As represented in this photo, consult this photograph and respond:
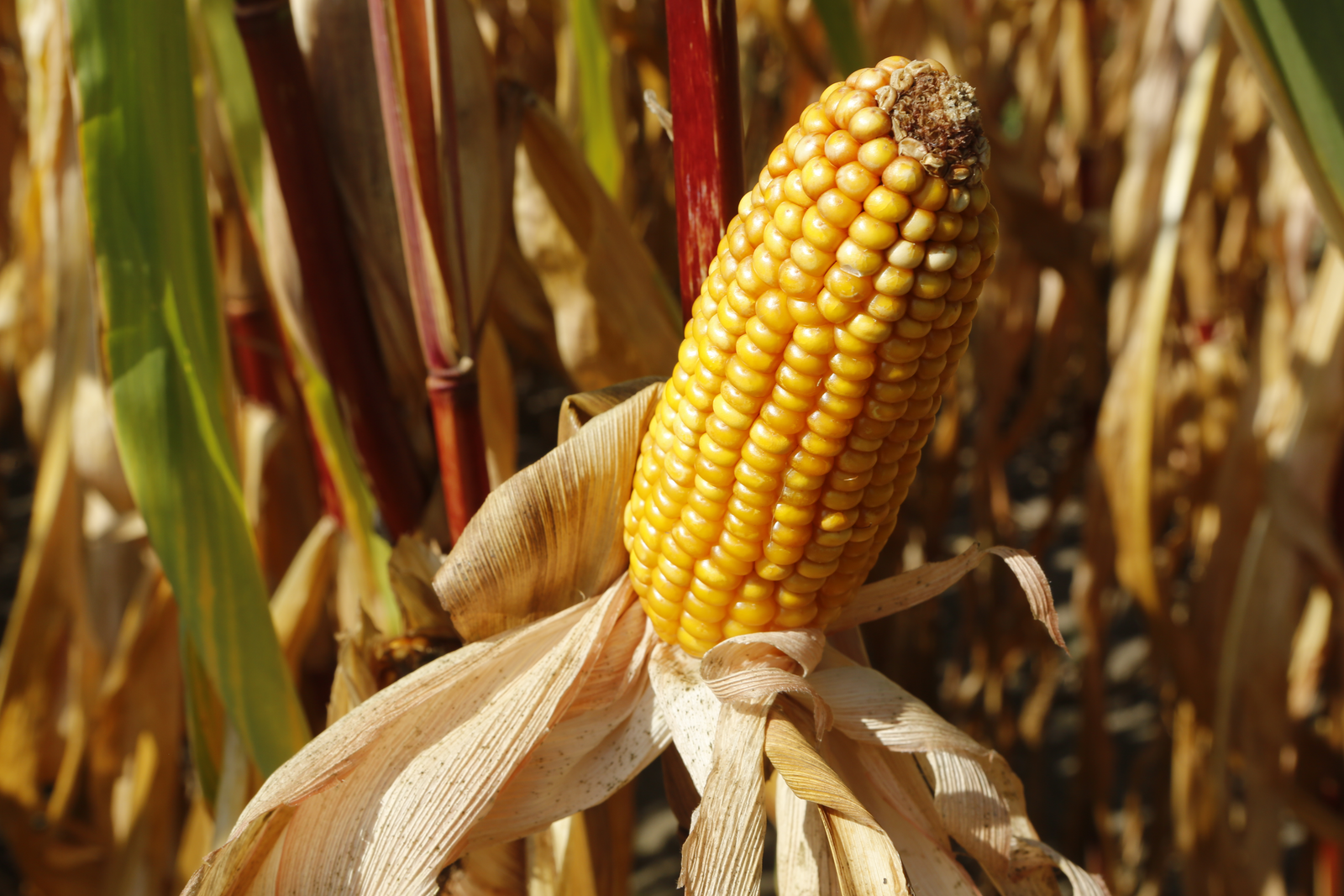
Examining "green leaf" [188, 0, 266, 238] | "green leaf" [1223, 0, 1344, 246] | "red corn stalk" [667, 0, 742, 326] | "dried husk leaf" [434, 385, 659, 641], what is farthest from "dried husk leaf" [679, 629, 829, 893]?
"green leaf" [188, 0, 266, 238]

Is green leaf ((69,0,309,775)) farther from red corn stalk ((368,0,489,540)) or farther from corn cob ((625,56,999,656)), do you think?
corn cob ((625,56,999,656))

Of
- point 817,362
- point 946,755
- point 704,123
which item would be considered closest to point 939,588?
point 946,755

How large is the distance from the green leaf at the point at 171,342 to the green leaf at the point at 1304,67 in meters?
0.71

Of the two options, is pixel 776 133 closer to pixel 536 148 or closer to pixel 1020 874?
pixel 536 148

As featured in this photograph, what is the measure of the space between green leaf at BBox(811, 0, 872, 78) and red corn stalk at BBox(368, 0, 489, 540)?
17.1 inches

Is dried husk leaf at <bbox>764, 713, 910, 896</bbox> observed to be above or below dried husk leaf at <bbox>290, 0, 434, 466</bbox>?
below

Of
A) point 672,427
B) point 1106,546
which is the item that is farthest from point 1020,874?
point 1106,546

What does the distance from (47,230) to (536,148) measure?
1.98 feet

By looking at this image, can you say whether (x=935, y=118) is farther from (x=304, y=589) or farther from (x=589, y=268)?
(x=304, y=589)

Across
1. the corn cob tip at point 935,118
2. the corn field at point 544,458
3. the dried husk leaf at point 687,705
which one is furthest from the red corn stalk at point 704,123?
the dried husk leaf at point 687,705

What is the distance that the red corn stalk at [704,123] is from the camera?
50cm

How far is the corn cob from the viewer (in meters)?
0.40

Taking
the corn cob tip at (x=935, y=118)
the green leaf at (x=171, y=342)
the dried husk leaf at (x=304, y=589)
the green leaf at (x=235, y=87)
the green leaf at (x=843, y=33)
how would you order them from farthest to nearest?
the dried husk leaf at (x=304, y=589)
the green leaf at (x=843, y=33)
the green leaf at (x=235, y=87)
the green leaf at (x=171, y=342)
the corn cob tip at (x=935, y=118)

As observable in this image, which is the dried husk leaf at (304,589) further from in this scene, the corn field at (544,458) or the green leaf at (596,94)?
the green leaf at (596,94)
